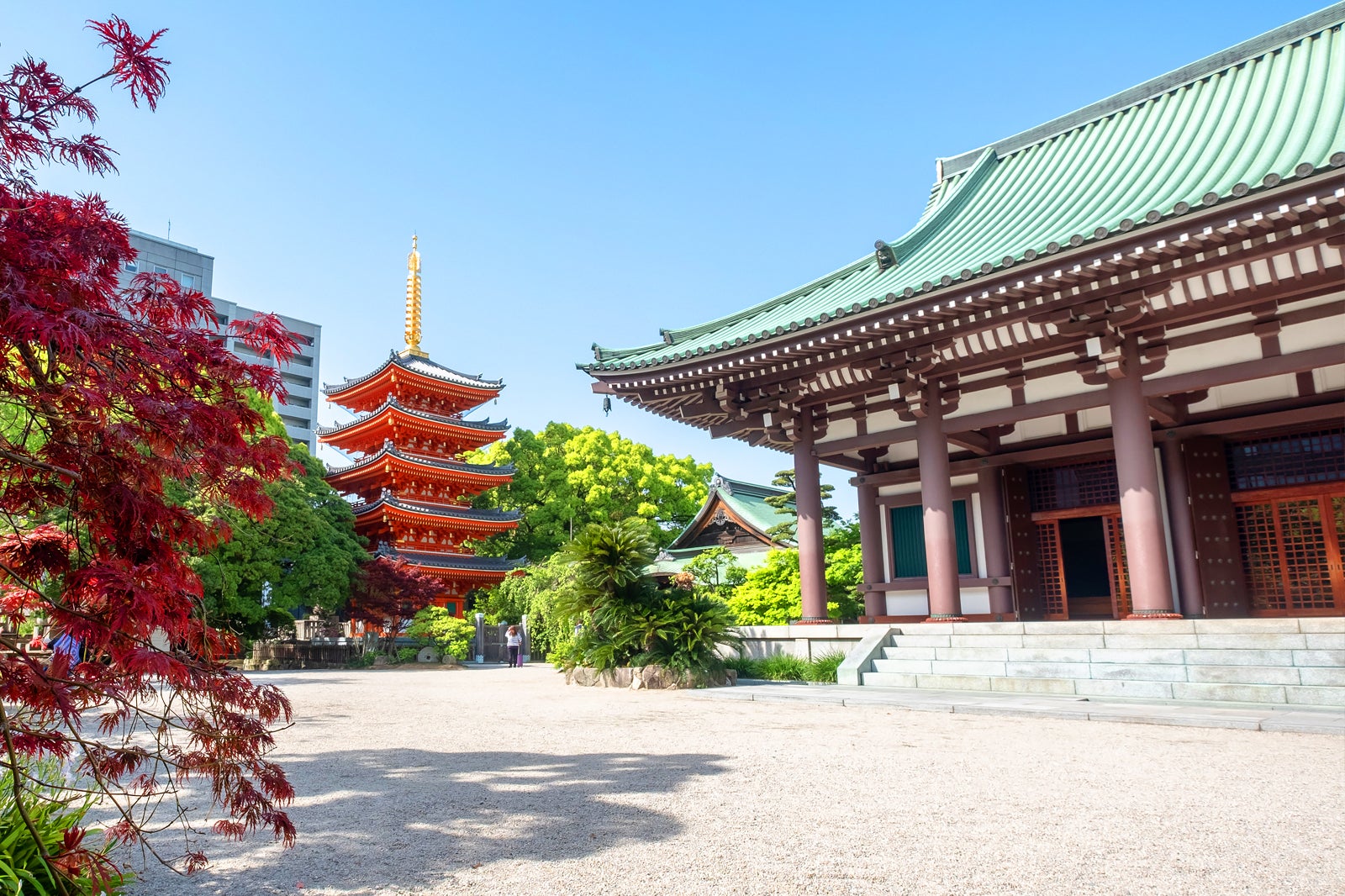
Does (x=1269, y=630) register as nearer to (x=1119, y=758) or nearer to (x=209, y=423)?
(x=1119, y=758)

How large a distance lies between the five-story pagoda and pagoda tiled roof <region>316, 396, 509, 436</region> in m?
0.04

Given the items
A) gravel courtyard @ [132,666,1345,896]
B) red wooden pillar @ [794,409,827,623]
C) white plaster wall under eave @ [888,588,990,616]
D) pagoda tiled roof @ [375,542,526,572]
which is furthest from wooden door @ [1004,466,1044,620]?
pagoda tiled roof @ [375,542,526,572]

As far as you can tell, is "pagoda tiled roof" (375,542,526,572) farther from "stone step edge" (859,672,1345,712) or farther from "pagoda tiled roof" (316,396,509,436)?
"stone step edge" (859,672,1345,712)

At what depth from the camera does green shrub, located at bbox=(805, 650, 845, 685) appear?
36.6 ft

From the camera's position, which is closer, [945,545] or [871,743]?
[871,743]

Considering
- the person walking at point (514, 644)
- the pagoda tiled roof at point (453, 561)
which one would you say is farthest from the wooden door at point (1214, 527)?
the pagoda tiled roof at point (453, 561)

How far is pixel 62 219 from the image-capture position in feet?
9.32

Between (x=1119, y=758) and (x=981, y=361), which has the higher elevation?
(x=981, y=361)

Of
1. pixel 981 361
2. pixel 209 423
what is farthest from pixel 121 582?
pixel 981 361

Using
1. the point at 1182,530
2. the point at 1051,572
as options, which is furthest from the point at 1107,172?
the point at 1051,572

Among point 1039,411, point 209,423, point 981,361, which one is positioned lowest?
point 209,423

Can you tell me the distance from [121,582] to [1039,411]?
36.3 ft

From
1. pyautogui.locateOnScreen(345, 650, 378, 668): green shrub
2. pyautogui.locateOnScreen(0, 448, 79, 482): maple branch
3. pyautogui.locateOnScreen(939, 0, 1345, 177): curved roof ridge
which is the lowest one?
pyautogui.locateOnScreen(345, 650, 378, 668): green shrub

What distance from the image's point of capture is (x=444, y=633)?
2495cm
